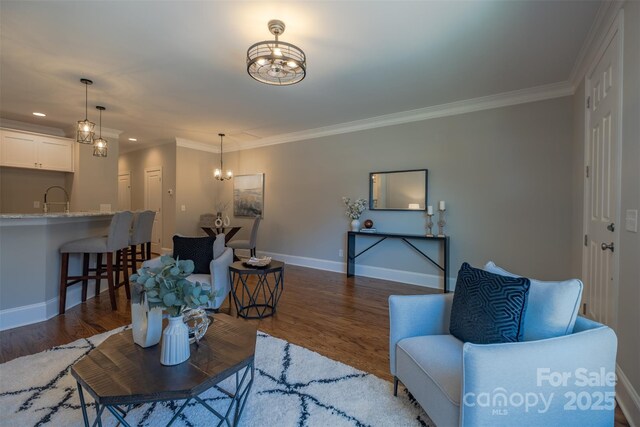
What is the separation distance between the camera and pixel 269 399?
5.69 ft

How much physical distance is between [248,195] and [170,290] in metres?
5.28

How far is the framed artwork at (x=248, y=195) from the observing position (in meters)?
6.32

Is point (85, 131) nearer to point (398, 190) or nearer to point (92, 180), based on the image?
point (92, 180)

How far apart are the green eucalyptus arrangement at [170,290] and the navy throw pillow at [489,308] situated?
1309 mm

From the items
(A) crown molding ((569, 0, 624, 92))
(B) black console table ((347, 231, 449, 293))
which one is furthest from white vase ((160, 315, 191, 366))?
(B) black console table ((347, 231, 449, 293))

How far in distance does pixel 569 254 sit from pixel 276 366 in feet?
11.5

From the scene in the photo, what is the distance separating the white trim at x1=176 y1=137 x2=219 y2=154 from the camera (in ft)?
20.7

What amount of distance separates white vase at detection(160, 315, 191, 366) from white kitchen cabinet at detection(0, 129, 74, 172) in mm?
5709

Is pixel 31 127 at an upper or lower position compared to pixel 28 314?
upper

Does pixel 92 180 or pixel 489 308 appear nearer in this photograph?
pixel 489 308

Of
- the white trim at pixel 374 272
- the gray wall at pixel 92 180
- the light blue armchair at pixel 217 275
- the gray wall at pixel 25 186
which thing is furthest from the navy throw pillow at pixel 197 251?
the gray wall at pixel 25 186

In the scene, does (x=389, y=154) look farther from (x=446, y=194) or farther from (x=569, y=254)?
(x=569, y=254)

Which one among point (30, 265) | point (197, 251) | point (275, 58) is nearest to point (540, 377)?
point (275, 58)

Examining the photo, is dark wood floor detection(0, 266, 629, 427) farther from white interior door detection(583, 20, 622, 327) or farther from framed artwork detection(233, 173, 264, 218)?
framed artwork detection(233, 173, 264, 218)
